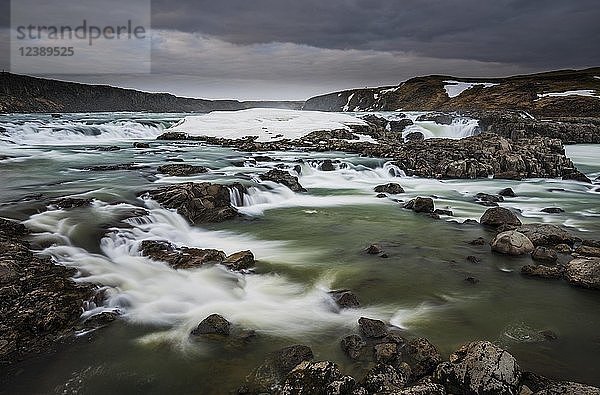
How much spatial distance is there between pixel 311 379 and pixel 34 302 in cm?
383

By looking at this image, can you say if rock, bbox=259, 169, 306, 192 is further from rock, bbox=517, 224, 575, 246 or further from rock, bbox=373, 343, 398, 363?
rock, bbox=373, 343, 398, 363

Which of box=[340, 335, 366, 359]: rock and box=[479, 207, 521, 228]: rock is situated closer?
box=[340, 335, 366, 359]: rock

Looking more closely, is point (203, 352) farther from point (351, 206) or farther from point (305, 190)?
point (305, 190)

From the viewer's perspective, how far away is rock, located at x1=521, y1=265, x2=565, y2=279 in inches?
300

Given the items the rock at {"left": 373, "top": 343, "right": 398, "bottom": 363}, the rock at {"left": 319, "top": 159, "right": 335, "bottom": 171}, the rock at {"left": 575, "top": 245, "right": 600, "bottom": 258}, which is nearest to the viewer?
the rock at {"left": 373, "top": 343, "right": 398, "bottom": 363}

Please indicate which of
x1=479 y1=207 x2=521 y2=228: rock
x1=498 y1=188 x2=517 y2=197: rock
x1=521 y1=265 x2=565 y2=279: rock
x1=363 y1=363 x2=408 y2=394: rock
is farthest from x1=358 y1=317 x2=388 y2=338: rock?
x1=498 y1=188 x2=517 y2=197: rock

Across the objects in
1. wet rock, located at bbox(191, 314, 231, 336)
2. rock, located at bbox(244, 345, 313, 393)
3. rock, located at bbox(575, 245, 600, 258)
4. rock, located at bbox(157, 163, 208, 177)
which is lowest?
rock, located at bbox(244, 345, 313, 393)

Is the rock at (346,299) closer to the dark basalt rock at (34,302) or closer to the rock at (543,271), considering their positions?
the rock at (543,271)

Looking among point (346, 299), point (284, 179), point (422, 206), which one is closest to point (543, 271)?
point (346, 299)

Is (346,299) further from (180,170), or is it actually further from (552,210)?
(180,170)

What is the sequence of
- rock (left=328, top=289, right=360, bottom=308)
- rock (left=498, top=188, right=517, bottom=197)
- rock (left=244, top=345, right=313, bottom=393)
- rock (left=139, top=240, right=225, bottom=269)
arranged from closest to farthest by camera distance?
rock (left=244, top=345, right=313, bottom=393)
rock (left=328, top=289, right=360, bottom=308)
rock (left=139, top=240, right=225, bottom=269)
rock (left=498, top=188, right=517, bottom=197)

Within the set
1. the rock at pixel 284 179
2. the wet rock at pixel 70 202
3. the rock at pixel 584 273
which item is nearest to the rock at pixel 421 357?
the rock at pixel 584 273

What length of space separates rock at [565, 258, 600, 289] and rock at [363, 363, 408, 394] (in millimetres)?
4486

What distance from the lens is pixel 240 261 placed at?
8062 millimetres
